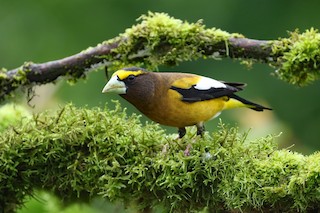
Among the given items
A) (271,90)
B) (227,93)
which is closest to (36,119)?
(227,93)

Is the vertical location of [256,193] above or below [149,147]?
below

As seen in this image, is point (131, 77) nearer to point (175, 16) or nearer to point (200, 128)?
point (200, 128)

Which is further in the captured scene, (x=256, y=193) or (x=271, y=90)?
(x=271, y=90)

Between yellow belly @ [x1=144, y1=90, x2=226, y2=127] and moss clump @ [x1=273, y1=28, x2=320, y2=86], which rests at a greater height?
moss clump @ [x1=273, y1=28, x2=320, y2=86]

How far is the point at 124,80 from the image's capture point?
4.84m

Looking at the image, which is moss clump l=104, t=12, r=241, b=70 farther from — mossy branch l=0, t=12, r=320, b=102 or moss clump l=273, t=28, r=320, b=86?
moss clump l=273, t=28, r=320, b=86

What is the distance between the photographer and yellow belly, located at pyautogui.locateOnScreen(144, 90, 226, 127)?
194 inches

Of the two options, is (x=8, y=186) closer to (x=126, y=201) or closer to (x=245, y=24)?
(x=126, y=201)

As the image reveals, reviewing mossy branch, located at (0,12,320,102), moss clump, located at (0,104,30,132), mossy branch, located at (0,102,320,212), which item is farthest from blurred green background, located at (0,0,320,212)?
mossy branch, located at (0,102,320,212)

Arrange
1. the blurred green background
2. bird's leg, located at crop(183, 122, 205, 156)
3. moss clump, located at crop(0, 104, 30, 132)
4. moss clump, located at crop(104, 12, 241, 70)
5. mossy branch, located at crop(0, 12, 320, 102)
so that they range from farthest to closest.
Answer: the blurred green background → moss clump, located at crop(0, 104, 30, 132) → moss clump, located at crop(104, 12, 241, 70) → mossy branch, located at crop(0, 12, 320, 102) → bird's leg, located at crop(183, 122, 205, 156)

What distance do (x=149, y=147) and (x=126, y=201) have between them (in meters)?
0.29

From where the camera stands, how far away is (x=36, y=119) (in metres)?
4.68

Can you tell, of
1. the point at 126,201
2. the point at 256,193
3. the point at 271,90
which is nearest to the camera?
the point at 256,193

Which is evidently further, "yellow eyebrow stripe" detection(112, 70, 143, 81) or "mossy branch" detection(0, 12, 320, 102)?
"mossy branch" detection(0, 12, 320, 102)
